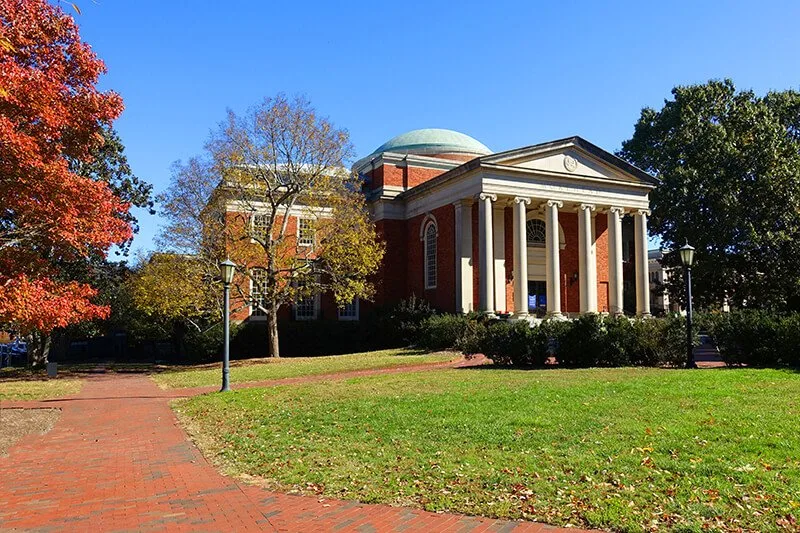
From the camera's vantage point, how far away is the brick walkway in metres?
5.71

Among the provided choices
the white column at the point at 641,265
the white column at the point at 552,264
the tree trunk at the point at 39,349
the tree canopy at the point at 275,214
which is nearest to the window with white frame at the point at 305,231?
the tree canopy at the point at 275,214

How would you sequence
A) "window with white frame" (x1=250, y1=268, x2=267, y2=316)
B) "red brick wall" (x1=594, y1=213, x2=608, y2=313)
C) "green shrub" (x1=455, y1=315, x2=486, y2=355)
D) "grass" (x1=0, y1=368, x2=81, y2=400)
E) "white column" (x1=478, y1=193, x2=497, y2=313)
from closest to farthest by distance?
1. "grass" (x1=0, y1=368, x2=81, y2=400)
2. "green shrub" (x1=455, y1=315, x2=486, y2=355)
3. "window with white frame" (x1=250, y1=268, x2=267, y2=316)
4. "white column" (x1=478, y1=193, x2=497, y2=313)
5. "red brick wall" (x1=594, y1=213, x2=608, y2=313)

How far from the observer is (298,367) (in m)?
22.9

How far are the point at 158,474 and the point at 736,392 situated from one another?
9.87 metres

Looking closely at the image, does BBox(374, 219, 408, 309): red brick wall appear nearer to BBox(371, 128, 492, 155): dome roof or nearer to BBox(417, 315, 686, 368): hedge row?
BBox(371, 128, 492, 155): dome roof

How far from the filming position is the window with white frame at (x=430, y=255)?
3547 cm

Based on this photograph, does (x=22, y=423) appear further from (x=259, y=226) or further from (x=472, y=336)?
(x=259, y=226)

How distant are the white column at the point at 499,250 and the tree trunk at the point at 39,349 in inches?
886

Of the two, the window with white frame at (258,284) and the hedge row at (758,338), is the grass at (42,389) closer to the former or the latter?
the window with white frame at (258,284)

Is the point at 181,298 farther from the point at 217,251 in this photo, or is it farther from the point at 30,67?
the point at 30,67

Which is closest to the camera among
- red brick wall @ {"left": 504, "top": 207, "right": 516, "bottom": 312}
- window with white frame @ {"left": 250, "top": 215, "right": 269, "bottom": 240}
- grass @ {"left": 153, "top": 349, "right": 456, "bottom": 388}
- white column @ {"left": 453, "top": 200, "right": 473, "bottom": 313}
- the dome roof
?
grass @ {"left": 153, "top": 349, "right": 456, "bottom": 388}

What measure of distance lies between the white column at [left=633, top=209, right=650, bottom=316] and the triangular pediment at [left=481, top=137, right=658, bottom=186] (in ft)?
6.76

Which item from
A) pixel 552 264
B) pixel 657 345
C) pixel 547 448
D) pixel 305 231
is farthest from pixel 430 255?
pixel 547 448

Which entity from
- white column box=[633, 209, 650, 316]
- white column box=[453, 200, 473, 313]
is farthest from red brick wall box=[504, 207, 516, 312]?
white column box=[633, 209, 650, 316]
